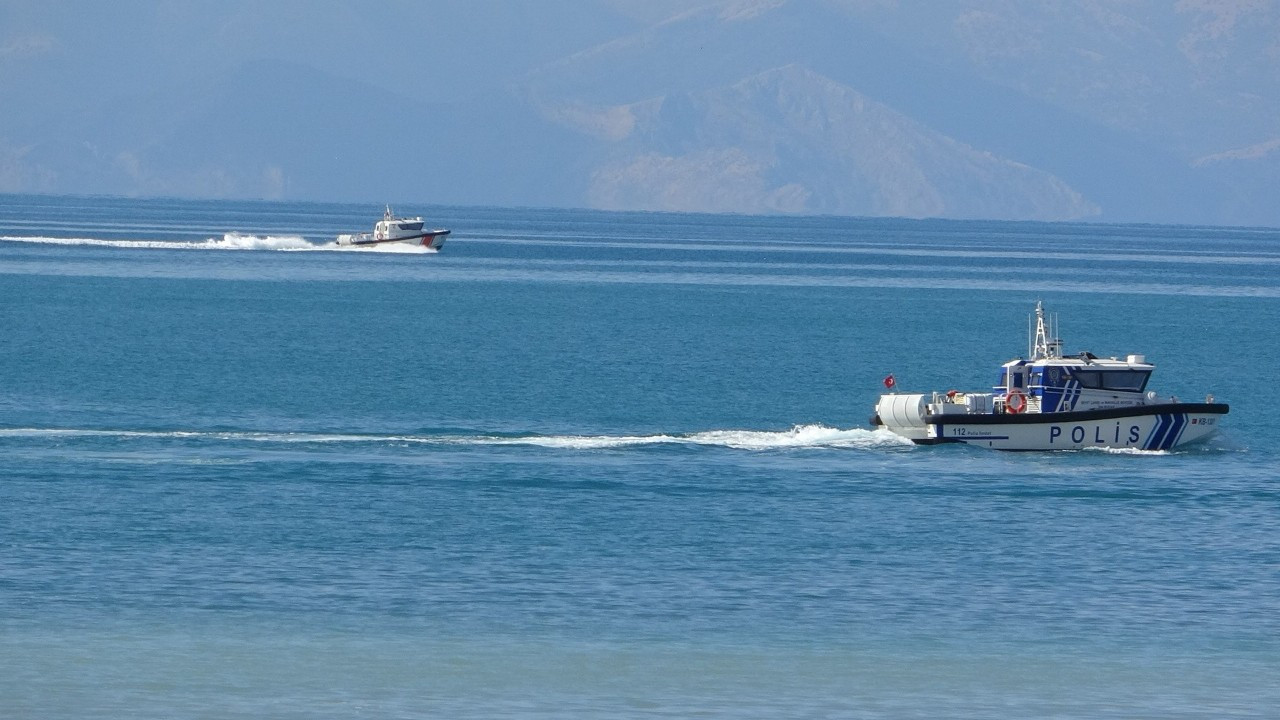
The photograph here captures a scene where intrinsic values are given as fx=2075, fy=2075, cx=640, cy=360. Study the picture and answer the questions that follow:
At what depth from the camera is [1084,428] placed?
188 ft

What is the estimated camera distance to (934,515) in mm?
47062

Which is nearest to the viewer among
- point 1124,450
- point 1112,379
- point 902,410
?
point 1112,379

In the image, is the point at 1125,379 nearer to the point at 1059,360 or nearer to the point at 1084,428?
the point at 1084,428

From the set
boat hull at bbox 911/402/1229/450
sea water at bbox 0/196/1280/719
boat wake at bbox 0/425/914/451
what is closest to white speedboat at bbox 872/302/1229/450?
boat hull at bbox 911/402/1229/450

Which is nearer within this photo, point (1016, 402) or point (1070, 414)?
point (1070, 414)

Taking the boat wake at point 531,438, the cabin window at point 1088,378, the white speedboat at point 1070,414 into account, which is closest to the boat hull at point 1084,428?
the white speedboat at point 1070,414

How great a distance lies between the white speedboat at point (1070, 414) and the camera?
5694 cm

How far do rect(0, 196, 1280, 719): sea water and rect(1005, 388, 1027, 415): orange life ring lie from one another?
1.67 metres

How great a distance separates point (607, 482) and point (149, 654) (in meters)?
20.0

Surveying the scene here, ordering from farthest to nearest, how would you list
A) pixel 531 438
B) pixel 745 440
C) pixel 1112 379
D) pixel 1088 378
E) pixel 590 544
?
1. pixel 531 438
2. pixel 745 440
3. pixel 1112 379
4. pixel 1088 378
5. pixel 590 544

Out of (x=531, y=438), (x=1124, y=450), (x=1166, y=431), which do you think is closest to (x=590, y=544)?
(x=531, y=438)

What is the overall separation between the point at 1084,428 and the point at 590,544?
64.9 feet

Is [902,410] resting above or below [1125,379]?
below

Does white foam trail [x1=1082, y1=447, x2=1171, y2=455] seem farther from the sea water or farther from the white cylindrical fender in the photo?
the white cylindrical fender
